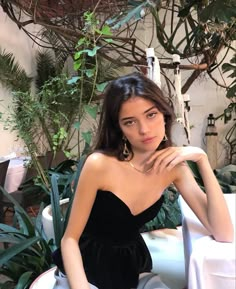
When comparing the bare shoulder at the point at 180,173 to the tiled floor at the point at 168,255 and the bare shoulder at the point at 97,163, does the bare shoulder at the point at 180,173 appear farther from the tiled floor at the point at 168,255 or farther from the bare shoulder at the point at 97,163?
the tiled floor at the point at 168,255

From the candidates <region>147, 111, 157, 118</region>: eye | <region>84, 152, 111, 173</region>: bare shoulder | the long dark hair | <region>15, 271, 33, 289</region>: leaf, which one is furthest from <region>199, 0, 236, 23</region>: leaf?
<region>15, 271, 33, 289</region>: leaf

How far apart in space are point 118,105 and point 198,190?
0.39 metres

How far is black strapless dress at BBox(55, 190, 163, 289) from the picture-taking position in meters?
1.02

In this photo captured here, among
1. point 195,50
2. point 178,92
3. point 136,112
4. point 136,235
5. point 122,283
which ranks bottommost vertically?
point 122,283

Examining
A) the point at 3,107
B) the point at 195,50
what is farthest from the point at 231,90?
the point at 3,107

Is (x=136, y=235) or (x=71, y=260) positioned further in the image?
(x=136, y=235)

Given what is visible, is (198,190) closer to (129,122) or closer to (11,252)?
(129,122)

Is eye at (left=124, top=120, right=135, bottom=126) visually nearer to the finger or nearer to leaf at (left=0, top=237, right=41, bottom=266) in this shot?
the finger

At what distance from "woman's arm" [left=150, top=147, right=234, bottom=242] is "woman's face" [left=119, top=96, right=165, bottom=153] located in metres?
0.08

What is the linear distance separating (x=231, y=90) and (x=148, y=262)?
9.33ft

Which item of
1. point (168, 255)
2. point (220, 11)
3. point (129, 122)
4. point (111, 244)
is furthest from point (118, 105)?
point (220, 11)

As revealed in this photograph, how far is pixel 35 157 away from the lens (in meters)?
2.26

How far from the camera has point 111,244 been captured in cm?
106

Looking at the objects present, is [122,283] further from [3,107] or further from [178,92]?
[3,107]
